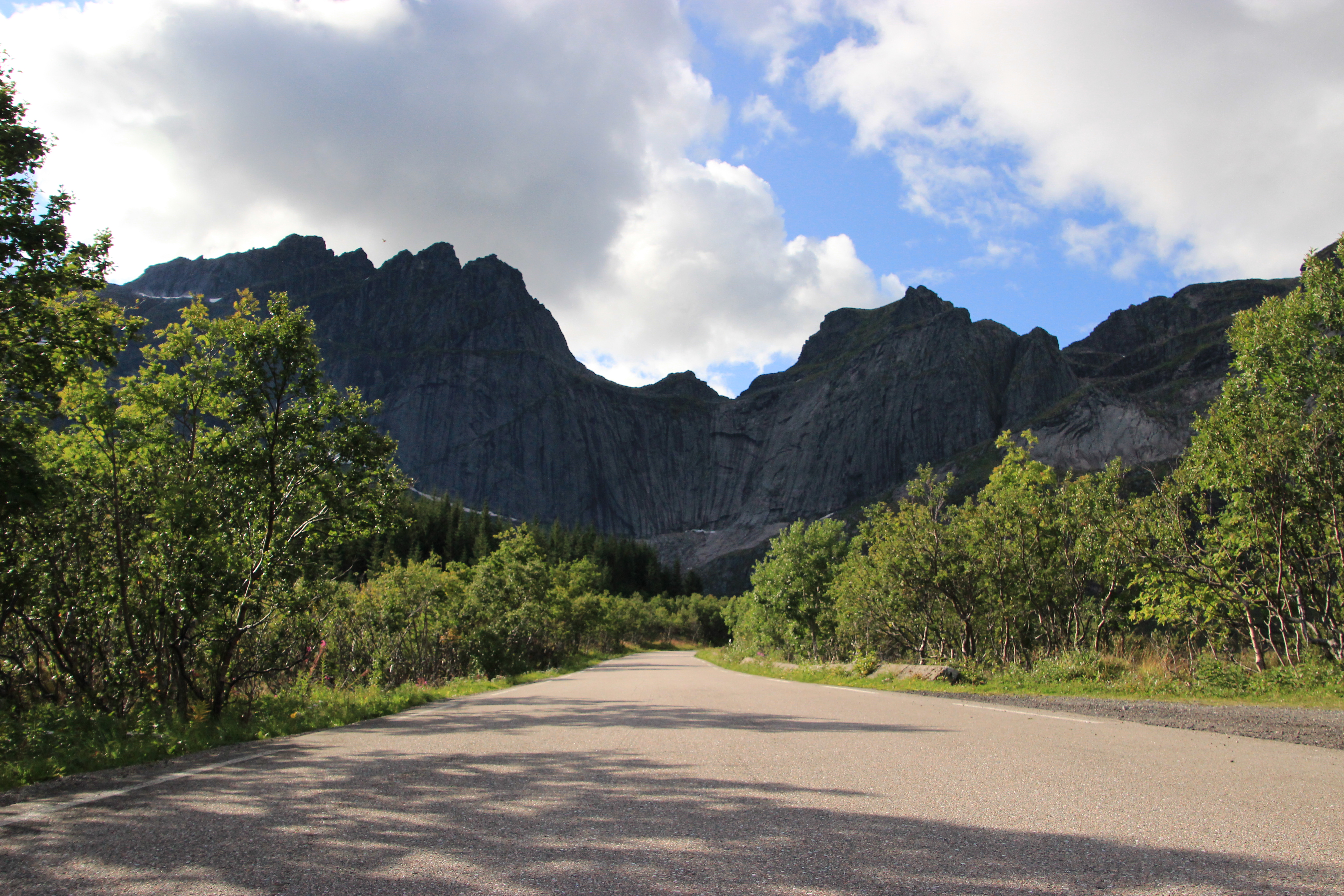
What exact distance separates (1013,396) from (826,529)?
15144 centimetres

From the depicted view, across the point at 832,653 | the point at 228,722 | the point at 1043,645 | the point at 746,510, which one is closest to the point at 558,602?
the point at 832,653

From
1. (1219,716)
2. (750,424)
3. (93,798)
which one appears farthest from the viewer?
(750,424)

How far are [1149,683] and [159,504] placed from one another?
1664 cm

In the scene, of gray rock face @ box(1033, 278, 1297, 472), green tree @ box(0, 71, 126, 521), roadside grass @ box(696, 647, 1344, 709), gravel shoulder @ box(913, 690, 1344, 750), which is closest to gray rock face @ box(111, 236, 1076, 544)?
gray rock face @ box(1033, 278, 1297, 472)

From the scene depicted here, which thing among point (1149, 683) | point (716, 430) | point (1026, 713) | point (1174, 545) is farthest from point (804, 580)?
point (716, 430)

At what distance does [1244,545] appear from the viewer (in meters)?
15.3

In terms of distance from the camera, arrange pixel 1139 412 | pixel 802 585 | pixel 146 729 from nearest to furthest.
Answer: pixel 146 729 < pixel 802 585 < pixel 1139 412

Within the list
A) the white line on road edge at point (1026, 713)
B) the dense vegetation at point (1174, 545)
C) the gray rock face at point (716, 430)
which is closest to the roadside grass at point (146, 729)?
the white line on road edge at point (1026, 713)

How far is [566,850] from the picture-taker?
3646 mm

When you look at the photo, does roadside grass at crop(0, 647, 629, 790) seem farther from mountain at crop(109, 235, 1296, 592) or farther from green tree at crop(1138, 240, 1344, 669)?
mountain at crop(109, 235, 1296, 592)

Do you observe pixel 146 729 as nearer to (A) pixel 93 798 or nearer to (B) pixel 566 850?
(A) pixel 93 798

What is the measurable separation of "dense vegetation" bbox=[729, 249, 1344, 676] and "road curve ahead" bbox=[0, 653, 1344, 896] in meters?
9.27

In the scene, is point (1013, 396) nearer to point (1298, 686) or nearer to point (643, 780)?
point (1298, 686)

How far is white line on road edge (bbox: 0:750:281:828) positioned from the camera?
4379 millimetres
